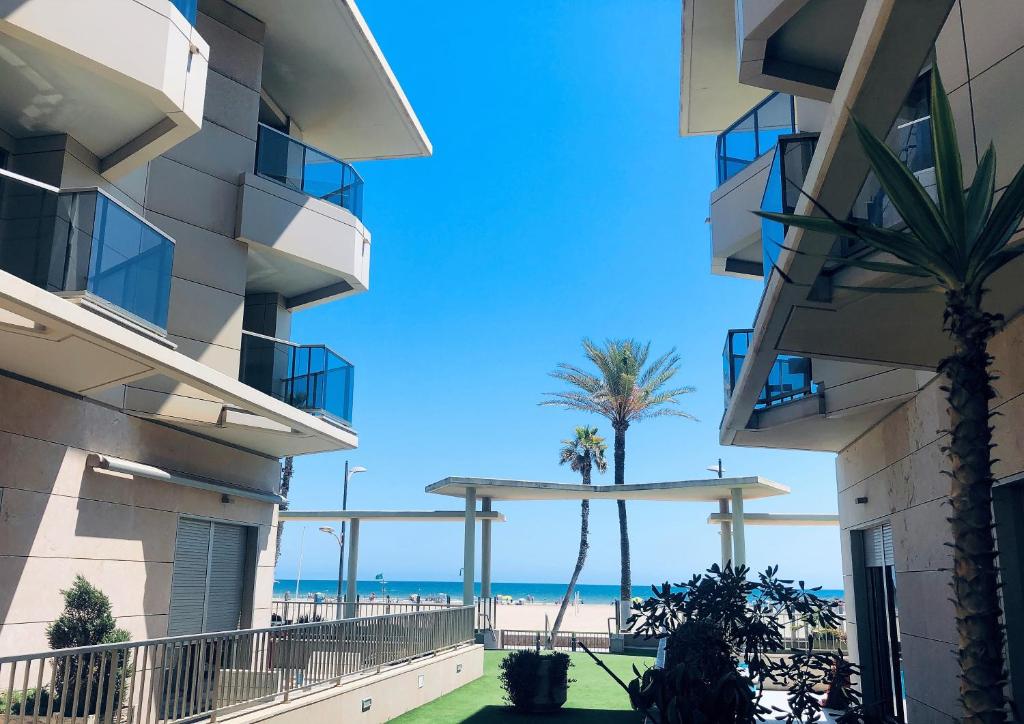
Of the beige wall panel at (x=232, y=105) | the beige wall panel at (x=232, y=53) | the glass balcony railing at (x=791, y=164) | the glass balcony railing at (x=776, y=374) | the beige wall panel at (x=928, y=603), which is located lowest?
the beige wall panel at (x=928, y=603)

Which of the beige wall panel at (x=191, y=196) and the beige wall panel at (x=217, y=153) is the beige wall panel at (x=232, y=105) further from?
the beige wall panel at (x=191, y=196)

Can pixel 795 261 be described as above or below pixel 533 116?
below

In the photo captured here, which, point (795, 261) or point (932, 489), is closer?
point (795, 261)

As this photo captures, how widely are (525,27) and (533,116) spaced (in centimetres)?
1917

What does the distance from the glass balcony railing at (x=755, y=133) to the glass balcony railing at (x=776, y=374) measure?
3032mm

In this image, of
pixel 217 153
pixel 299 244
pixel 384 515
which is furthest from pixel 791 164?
pixel 384 515

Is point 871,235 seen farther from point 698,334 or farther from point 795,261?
point 698,334

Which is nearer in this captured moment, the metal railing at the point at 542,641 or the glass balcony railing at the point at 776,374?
the glass balcony railing at the point at 776,374

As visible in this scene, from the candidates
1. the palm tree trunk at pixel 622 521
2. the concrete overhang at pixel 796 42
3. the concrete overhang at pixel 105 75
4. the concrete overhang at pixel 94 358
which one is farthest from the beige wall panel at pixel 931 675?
the palm tree trunk at pixel 622 521

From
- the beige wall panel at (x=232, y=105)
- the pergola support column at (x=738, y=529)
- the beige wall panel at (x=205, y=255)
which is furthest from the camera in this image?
the pergola support column at (x=738, y=529)

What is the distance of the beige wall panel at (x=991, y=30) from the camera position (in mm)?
6418

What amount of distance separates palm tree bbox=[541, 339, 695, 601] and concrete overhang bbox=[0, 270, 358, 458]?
25.5 meters

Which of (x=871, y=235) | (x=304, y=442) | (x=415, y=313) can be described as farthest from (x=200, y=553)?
(x=415, y=313)

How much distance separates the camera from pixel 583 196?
241 feet
